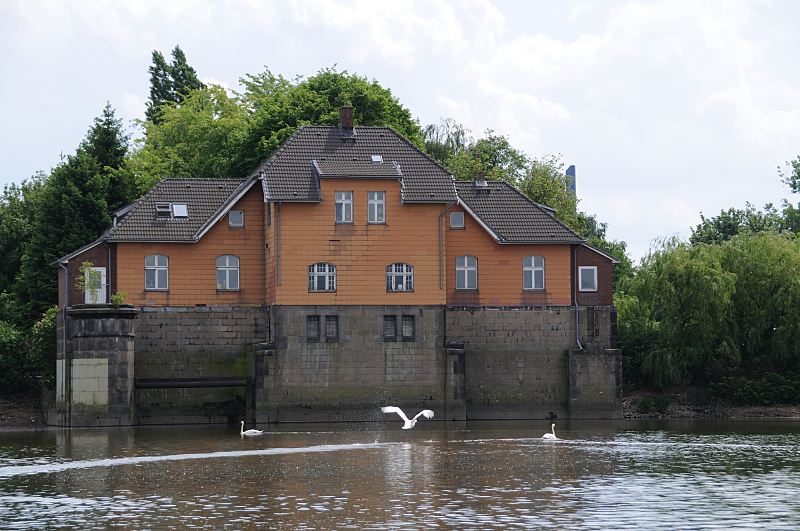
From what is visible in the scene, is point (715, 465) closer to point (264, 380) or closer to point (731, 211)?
point (264, 380)

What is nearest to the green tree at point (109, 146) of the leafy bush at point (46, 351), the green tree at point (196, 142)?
the green tree at point (196, 142)

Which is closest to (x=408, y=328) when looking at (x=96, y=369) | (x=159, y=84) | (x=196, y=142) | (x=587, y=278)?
(x=587, y=278)

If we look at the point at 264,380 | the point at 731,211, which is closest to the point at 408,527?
the point at 264,380

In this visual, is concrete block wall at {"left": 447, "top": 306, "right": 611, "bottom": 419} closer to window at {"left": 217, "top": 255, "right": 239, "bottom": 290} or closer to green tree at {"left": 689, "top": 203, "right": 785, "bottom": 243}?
window at {"left": 217, "top": 255, "right": 239, "bottom": 290}

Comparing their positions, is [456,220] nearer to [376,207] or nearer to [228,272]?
[376,207]

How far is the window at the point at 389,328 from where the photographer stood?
6134 cm

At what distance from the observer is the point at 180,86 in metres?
122

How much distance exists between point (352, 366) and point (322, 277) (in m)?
3.68

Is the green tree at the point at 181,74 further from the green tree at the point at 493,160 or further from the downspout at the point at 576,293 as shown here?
the downspout at the point at 576,293

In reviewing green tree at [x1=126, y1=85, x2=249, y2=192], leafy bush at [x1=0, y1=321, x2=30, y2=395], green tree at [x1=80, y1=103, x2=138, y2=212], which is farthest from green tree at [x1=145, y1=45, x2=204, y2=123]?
leafy bush at [x1=0, y1=321, x2=30, y2=395]

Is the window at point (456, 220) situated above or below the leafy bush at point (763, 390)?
above

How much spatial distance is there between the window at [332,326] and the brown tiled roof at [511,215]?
7434 millimetres

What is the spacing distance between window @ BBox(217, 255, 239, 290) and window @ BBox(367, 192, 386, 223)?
5952mm

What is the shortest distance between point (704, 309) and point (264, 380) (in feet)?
64.4
